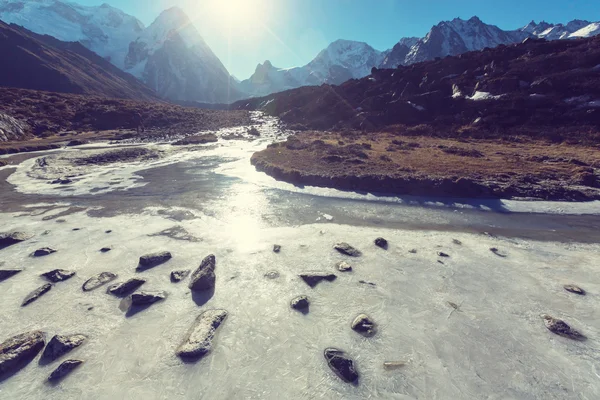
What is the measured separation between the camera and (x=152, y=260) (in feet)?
37.2

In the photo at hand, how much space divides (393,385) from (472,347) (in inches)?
104

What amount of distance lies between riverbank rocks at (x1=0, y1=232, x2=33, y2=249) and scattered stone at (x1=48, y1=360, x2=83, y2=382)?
948cm

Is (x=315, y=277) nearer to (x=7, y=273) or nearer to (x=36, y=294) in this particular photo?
(x=36, y=294)

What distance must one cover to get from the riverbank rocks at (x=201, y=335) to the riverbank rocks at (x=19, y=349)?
3583 millimetres

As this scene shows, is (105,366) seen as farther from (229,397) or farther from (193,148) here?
(193,148)

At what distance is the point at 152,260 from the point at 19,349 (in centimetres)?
459

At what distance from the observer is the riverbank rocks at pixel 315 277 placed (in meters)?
10.4

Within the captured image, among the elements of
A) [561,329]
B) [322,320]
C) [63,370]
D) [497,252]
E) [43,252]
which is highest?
[497,252]

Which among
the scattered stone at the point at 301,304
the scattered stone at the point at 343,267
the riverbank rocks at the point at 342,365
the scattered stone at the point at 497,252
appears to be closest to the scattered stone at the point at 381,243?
the scattered stone at the point at 343,267

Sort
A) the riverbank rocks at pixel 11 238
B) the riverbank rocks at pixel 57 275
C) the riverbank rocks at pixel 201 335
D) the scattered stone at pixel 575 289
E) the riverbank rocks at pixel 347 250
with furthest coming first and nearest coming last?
1. the riverbank rocks at pixel 11 238
2. the riverbank rocks at pixel 347 250
3. the riverbank rocks at pixel 57 275
4. the scattered stone at pixel 575 289
5. the riverbank rocks at pixel 201 335

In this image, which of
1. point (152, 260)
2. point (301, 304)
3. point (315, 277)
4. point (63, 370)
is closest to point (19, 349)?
point (63, 370)

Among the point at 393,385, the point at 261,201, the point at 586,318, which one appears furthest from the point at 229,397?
the point at 261,201

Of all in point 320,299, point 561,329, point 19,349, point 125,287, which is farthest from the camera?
point 125,287

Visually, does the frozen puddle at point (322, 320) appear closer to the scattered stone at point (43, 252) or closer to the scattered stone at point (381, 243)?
the scattered stone at point (43, 252)
